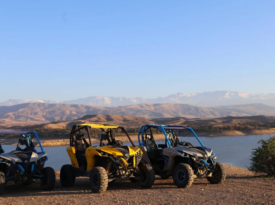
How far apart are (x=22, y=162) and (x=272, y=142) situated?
9758mm

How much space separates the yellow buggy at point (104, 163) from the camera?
10344 millimetres

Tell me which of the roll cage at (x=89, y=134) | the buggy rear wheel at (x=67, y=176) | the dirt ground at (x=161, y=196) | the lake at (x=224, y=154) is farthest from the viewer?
the lake at (x=224, y=154)

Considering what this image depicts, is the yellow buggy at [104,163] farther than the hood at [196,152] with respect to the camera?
No

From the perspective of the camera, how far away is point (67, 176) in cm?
1204

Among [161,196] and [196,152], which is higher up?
[196,152]

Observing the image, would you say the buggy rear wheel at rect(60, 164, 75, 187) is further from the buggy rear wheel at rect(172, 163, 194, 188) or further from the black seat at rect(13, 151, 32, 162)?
the buggy rear wheel at rect(172, 163, 194, 188)

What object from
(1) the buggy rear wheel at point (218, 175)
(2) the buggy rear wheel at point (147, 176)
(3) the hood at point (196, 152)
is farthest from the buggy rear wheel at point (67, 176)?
(1) the buggy rear wheel at point (218, 175)

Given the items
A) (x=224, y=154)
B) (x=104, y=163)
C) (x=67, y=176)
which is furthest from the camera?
(x=224, y=154)

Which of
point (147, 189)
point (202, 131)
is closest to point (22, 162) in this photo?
point (147, 189)

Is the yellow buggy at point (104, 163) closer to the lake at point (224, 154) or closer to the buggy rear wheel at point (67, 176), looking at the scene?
the buggy rear wheel at point (67, 176)

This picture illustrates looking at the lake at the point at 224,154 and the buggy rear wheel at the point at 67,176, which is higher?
the buggy rear wheel at the point at 67,176

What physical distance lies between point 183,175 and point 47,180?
415cm

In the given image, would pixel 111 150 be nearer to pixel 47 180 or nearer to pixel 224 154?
pixel 47 180

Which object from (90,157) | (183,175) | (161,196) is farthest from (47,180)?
(183,175)
